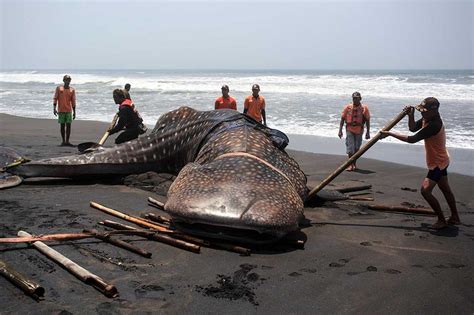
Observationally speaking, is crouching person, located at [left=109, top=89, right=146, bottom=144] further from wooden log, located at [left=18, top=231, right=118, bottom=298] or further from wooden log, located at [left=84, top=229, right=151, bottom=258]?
wooden log, located at [left=18, top=231, right=118, bottom=298]

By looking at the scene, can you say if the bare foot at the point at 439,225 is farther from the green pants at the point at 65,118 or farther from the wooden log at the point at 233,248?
the green pants at the point at 65,118

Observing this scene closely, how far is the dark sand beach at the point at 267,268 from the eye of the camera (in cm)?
388

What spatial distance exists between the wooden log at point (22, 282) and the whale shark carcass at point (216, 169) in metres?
1.58

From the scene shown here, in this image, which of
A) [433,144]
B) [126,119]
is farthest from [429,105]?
[126,119]

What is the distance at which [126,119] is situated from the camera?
9328 millimetres

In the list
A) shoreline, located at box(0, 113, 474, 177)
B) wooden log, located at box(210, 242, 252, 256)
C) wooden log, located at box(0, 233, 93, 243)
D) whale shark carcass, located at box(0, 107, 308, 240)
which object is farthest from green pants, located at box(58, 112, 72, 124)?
wooden log, located at box(210, 242, 252, 256)

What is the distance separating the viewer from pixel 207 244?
16.5 feet

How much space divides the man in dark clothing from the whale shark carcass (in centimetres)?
115

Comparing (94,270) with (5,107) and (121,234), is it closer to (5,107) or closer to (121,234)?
(121,234)

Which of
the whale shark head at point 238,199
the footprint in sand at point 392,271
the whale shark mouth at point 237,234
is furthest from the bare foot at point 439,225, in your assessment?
the whale shark mouth at point 237,234

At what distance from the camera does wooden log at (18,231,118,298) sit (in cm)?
387

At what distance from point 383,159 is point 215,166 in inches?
262

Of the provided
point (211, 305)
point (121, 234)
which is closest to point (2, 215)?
point (121, 234)

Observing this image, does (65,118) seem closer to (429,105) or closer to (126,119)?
(126,119)
